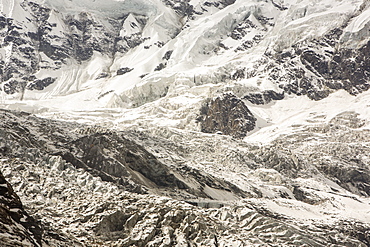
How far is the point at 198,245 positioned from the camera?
67.9 metres

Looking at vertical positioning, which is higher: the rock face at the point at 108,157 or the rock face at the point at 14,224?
the rock face at the point at 14,224

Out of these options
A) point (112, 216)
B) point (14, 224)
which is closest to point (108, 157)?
point (112, 216)

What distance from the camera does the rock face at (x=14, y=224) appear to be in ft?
140

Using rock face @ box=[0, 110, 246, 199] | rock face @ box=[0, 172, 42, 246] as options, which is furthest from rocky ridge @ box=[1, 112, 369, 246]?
rock face @ box=[0, 110, 246, 199]

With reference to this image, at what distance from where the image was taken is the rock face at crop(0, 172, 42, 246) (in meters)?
42.7

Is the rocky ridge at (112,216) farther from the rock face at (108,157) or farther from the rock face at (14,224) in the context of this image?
the rock face at (108,157)

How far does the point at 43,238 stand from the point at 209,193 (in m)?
89.5

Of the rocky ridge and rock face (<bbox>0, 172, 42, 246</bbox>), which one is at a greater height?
rock face (<bbox>0, 172, 42, 246</bbox>)

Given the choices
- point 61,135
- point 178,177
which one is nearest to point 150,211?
point 178,177

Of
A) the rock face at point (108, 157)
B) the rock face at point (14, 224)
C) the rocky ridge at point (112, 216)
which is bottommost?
the rock face at point (108, 157)

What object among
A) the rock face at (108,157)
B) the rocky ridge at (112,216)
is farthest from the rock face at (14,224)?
the rock face at (108,157)

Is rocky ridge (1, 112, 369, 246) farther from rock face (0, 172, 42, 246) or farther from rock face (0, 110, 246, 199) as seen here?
rock face (0, 110, 246, 199)

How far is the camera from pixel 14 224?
46.0m

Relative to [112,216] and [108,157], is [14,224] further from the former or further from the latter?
[108,157]
